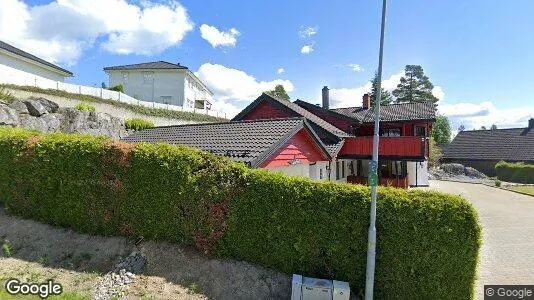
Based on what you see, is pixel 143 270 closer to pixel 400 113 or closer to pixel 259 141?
pixel 259 141

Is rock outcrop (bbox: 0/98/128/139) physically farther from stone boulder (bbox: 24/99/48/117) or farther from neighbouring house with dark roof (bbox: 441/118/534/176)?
neighbouring house with dark roof (bbox: 441/118/534/176)

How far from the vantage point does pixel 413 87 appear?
70.0 m

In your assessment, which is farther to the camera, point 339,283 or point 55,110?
point 55,110

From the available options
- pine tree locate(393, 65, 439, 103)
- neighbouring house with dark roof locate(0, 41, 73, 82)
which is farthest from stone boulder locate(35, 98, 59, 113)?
pine tree locate(393, 65, 439, 103)

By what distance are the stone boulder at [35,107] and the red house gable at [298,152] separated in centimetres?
1502

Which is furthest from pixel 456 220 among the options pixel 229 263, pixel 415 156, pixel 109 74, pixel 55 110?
pixel 109 74

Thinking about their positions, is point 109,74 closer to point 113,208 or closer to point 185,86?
point 185,86

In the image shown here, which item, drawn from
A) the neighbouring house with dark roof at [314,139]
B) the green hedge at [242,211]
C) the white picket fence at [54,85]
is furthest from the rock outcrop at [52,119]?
the green hedge at [242,211]

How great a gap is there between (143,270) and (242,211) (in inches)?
111

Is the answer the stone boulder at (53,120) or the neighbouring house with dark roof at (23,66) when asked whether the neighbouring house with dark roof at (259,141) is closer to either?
the stone boulder at (53,120)

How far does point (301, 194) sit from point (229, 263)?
245 cm

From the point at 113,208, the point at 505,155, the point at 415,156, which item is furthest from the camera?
the point at 505,155

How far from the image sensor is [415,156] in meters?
18.0

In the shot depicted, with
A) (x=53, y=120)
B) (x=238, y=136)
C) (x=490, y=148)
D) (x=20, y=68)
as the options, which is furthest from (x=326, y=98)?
(x=20, y=68)
